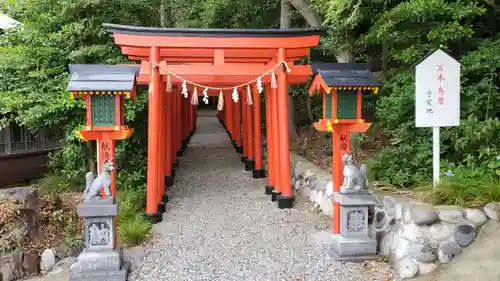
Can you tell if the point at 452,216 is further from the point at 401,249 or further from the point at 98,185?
the point at 98,185

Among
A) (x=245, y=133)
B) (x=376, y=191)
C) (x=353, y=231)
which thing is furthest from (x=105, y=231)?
(x=245, y=133)

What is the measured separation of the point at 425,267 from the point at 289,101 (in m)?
7.35

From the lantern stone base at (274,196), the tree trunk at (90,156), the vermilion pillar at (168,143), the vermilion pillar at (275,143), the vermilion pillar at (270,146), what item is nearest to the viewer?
the vermilion pillar at (275,143)

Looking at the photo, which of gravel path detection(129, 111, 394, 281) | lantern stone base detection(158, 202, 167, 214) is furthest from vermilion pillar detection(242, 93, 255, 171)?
lantern stone base detection(158, 202, 167, 214)

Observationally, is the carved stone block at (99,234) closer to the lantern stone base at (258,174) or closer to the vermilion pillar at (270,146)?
the vermilion pillar at (270,146)

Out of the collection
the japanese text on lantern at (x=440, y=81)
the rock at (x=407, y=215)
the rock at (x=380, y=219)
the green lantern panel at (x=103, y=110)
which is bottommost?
the rock at (x=380, y=219)

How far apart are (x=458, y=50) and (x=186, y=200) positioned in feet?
21.3

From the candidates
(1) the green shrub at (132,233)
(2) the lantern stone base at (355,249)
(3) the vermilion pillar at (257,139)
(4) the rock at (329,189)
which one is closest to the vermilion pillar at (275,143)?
(4) the rock at (329,189)

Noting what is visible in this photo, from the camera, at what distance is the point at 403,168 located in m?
6.31

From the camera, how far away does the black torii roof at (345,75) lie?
5828 millimetres

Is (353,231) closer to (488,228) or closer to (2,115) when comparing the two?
(488,228)

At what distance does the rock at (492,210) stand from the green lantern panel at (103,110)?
516cm

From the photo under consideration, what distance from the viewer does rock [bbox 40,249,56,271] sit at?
22.4ft

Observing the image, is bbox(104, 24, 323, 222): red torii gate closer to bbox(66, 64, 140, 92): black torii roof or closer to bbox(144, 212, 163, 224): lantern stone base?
bbox(144, 212, 163, 224): lantern stone base
